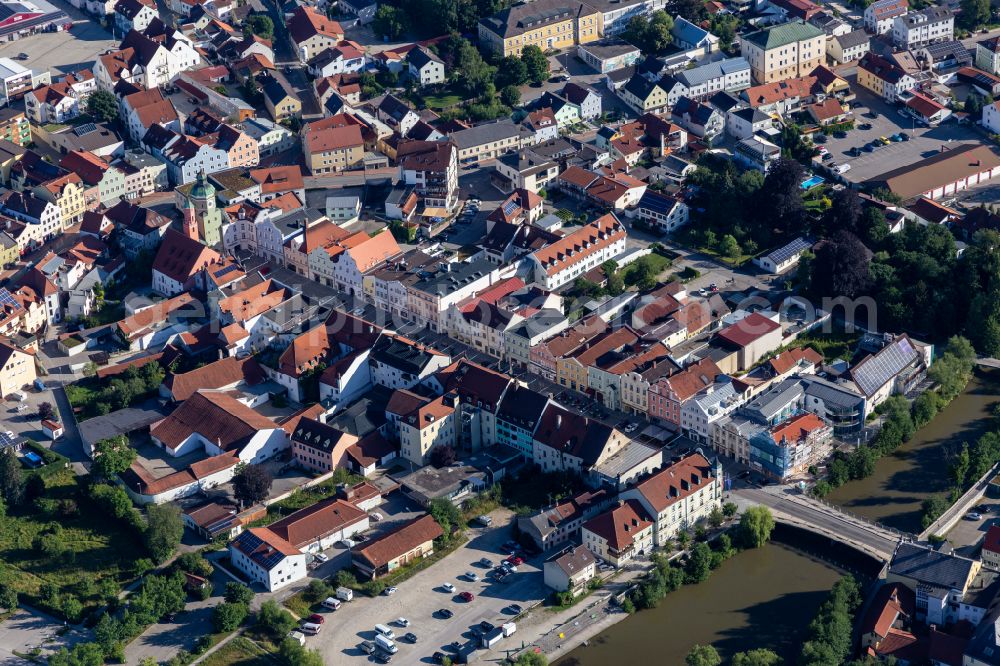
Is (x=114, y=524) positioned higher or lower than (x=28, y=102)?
lower

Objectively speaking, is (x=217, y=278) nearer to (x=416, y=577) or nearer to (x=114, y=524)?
(x=114, y=524)

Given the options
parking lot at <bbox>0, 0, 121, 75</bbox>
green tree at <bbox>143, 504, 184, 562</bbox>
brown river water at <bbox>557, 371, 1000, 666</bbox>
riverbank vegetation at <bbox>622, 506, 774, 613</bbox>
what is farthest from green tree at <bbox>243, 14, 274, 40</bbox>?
riverbank vegetation at <bbox>622, 506, 774, 613</bbox>

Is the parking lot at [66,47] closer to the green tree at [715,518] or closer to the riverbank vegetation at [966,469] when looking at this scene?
the green tree at [715,518]

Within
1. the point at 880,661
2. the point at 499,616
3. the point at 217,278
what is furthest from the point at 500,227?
the point at 880,661

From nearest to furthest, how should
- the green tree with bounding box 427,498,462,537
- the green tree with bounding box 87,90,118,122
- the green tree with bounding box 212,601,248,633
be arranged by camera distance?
the green tree with bounding box 212,601,248,633, the green tree with bounding box 427,498,462,537, the green tree with bounding box 87,90,118,122

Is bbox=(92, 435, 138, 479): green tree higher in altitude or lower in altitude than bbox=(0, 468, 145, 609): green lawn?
higher

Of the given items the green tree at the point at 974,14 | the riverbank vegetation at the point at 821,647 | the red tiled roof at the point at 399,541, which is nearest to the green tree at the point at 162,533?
the red tiled roof at the point at 399,541

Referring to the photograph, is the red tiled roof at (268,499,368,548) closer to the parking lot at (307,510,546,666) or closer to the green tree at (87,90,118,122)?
the parking lot at (307,510,546,666)
